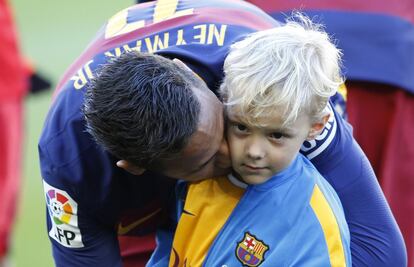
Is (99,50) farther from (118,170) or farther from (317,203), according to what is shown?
(317,203)

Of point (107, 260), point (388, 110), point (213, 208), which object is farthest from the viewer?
point (388, 110)

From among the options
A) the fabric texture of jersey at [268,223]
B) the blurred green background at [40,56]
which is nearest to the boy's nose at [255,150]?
the fabric texture of jersey at [268,223]

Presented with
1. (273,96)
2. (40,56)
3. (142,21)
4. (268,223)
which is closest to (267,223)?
(268,223)

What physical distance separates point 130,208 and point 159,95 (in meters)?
0.43

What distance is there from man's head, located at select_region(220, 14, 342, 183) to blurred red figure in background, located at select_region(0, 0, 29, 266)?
0.60 m

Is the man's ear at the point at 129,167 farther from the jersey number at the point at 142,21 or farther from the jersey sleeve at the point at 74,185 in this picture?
the jersey number at the point at 142,21

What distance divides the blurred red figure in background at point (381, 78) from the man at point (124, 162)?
0.69 m

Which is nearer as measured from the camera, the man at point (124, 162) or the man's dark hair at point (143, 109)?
the man's dark hair at point (143, 109)

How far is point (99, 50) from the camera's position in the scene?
2555 mm

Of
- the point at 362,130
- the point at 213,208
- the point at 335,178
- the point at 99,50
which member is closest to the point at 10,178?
the point at 99,50

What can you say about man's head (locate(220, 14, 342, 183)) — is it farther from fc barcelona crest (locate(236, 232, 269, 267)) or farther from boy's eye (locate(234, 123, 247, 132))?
fc barcelona crest (locate(236, 232, 269, 267))

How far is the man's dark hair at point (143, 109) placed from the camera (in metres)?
2.19

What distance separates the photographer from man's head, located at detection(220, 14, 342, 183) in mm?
2244

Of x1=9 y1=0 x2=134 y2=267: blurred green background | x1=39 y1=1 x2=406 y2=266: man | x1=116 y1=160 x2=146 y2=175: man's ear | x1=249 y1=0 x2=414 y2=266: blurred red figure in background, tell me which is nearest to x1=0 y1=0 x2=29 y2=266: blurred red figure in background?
x1=39 y1=1 x2=406 y2=266: man
